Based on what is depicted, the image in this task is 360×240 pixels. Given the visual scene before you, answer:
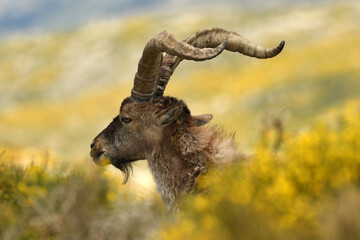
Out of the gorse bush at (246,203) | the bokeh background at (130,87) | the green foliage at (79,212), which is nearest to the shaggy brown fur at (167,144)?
the bokeh background at (130,87)

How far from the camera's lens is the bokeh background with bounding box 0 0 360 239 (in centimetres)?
659

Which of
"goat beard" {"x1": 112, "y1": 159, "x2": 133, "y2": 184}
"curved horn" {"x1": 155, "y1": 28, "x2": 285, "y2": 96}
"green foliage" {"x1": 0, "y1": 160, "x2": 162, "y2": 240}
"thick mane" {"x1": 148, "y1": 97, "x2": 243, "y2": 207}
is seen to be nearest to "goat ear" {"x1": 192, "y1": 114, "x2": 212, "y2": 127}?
"thick mane" {"x1": 148, "y1": 97, "x2": 243, "y2": 207}

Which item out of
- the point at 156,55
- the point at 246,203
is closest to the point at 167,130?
the point at 156,55

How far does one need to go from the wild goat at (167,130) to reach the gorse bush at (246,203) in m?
1.07

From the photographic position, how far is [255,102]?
80.5 m

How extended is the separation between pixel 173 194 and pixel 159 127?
116cm

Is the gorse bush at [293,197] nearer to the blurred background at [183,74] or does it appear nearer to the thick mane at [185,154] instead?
the thick mane at [185,154]

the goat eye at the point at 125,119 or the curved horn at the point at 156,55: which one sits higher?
the curved horn at the point at 156,55

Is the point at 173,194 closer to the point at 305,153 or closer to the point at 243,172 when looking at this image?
the point at 243,172

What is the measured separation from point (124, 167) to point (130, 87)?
355 feet

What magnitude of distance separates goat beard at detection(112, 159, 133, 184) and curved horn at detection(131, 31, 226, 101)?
1127mm

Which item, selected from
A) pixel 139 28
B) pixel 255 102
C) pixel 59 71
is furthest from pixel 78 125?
pixel 139 28

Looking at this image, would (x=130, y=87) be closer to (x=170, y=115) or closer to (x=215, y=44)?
(x=215, y=44)

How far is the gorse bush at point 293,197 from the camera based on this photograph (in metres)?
3.88
